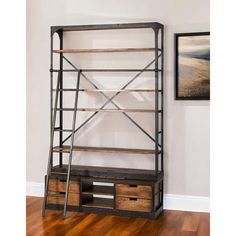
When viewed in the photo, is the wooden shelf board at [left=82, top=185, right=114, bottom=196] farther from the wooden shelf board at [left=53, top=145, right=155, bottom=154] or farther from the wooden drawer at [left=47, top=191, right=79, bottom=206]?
the wooden shelf board at [left=53, top=145, right=155, bottom=154]

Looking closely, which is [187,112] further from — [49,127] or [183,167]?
[49,127]

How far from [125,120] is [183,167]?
84 cm

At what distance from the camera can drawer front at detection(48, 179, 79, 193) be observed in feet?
14.5

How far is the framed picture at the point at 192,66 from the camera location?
4328 mm

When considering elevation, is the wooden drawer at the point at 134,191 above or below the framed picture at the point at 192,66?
below

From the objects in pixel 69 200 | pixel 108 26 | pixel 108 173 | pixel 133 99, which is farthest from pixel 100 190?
pixel 108 26

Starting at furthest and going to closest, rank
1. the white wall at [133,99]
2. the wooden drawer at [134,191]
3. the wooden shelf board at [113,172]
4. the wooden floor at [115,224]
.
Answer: the white wall at [133,99] < the wooden shelf board at [113,172] < the wooden drawer at [134,191] < the wooden floor at [115,224]

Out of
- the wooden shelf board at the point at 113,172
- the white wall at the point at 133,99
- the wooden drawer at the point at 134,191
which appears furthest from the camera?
the white wall at the point at 133,99

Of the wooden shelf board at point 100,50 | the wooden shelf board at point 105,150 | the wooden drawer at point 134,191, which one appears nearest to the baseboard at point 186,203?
the wooden drawer at point 134,191

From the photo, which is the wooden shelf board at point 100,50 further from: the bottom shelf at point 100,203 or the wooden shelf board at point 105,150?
the bottom shelf at point 100,203

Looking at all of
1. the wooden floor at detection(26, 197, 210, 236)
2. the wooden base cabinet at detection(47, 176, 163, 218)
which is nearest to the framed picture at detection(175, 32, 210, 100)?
the wooden base cabinet at detection(47, 176, 163, 218)

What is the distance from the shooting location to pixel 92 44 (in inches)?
187

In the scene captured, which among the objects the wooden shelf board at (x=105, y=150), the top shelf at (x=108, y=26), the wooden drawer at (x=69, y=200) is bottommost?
the wooden drawer at (x=69, y=200)
